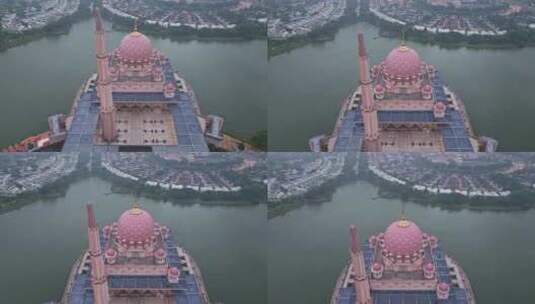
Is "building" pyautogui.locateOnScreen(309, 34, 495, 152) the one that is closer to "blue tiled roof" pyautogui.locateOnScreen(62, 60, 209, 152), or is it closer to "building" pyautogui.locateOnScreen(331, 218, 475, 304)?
"building" pyautogui.locateOnScreen(331, 218, 475, 304)

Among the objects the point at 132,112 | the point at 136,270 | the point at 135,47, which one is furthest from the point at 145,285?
the point at 135,47

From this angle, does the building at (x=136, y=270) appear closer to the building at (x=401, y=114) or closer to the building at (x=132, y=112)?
the building at (x=132, y=112)

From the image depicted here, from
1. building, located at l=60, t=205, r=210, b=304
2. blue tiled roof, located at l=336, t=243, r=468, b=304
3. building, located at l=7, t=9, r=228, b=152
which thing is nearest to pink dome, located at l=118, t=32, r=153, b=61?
building, located at l=7, t=9, r=228, b=152

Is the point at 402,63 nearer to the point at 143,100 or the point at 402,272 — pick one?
the point at 402,272

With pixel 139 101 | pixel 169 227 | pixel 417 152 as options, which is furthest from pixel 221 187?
pixel 417 152

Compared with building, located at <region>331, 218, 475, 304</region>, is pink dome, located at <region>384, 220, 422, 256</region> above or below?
above

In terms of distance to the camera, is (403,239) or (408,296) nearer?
(408,296)
